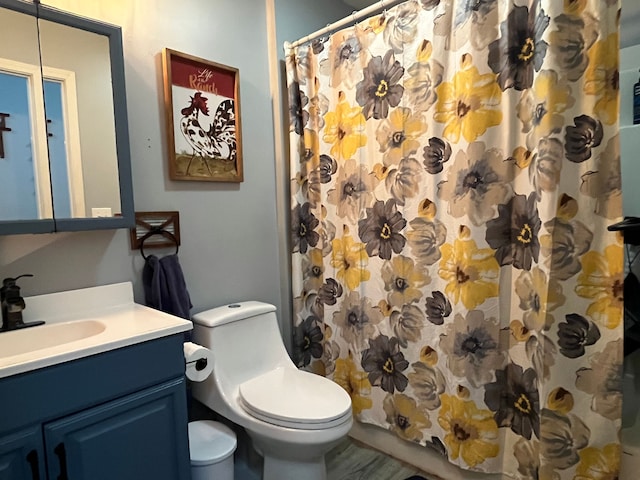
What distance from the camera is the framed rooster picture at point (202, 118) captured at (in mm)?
1708

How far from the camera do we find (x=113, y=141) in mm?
1484

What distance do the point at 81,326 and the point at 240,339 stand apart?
0.66 m

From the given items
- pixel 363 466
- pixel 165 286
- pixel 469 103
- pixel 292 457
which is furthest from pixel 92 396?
pixel 469 103

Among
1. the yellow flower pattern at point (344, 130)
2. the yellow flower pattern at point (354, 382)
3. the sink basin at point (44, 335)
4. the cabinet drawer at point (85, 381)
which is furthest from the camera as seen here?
the yellow flower pattern at point (354, 382)

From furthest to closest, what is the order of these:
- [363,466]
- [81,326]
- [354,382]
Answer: [354,382], [363,466], [81,326]

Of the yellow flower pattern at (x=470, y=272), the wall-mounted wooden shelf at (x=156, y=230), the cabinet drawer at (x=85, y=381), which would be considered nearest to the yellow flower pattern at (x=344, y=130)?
the yellow flower pattern at (x=470, y=272)

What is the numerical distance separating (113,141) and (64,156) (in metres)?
0.17

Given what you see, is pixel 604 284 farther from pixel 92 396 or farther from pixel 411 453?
pixel 92 396


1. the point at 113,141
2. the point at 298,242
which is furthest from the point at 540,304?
the point at 113,141

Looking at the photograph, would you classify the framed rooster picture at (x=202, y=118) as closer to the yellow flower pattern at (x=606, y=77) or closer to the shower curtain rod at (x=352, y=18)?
the shower curtain rod at (x=352, y=18)

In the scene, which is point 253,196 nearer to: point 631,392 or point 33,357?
point 33,357

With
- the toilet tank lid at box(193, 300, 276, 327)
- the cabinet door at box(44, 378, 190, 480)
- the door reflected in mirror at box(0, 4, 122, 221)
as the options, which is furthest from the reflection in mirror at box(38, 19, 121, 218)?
the cabinet door at box(44, 378, 190, 480)

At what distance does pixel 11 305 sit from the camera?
1.27 m

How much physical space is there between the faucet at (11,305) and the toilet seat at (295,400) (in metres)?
0.85
